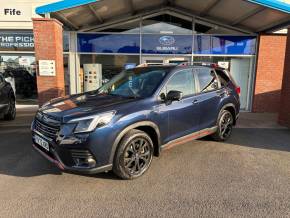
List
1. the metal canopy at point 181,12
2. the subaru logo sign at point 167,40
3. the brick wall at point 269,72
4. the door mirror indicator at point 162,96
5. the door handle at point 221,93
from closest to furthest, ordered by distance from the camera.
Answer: the door mirror indicator at point 162,96, the door handle at point 221,93, the metal canopy at point 181,12, the brick wall at point 269,72, the subaru logo sign at point 167,40

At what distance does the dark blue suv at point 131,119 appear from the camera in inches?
145

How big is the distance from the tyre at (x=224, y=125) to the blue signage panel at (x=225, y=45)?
501 cm

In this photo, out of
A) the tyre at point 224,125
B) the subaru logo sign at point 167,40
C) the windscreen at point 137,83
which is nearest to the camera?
the windscreen at point 137,83

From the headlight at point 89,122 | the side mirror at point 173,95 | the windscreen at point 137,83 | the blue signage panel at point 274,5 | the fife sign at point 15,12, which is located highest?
the fife sign at point 15,12

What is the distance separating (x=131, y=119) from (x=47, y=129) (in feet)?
4.11

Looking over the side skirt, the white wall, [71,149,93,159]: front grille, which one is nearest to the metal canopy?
the white wall

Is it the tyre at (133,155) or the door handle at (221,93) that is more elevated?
the door handle at (221,93)

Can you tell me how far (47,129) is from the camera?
13.1 ft

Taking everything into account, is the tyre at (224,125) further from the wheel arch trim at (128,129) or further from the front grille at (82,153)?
the front grille at (82,153)

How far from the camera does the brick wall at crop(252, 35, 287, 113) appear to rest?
10.2 m

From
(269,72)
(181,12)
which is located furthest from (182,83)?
(269,72)

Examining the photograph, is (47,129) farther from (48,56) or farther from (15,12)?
(15,12)

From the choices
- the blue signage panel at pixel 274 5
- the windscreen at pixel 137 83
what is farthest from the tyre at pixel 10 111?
the blue signage panel at pixel 274 5

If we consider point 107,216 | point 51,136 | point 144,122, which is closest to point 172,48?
point 144,122
